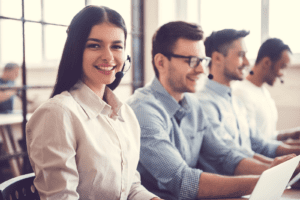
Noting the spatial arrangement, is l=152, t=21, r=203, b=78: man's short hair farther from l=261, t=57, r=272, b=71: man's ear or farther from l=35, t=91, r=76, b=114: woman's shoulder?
l=261, t=57, r=272, b=71: man's ear

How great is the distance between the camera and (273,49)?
2.64 m

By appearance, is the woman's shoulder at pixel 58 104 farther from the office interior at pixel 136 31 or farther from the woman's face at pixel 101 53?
the office interior at pixel 136 31

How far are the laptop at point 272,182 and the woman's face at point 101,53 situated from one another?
611 millimetres

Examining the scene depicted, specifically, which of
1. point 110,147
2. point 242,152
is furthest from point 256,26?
point 110,147

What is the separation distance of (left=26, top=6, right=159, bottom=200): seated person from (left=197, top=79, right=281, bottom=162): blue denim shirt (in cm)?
79

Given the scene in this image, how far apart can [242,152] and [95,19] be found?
1250 millimetres

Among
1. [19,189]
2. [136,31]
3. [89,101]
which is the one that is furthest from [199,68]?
[136,31]

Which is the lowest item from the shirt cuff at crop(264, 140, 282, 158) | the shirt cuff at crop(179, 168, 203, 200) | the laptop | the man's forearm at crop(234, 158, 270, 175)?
the shirt cuff at crop(264, 140, 282, 158)

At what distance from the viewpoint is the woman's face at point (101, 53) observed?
100 cm

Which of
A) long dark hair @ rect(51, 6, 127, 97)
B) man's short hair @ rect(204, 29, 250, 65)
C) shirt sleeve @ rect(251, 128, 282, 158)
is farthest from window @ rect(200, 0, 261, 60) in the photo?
long dark hair @ rect(51, 6, 127, 97)

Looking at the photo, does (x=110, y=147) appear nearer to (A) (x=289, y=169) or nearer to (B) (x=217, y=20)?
(A) (x=289, y=169)

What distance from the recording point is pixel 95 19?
989mm

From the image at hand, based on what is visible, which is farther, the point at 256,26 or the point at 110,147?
the point at 256,26

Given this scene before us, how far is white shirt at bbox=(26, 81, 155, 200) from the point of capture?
814 millimetres
